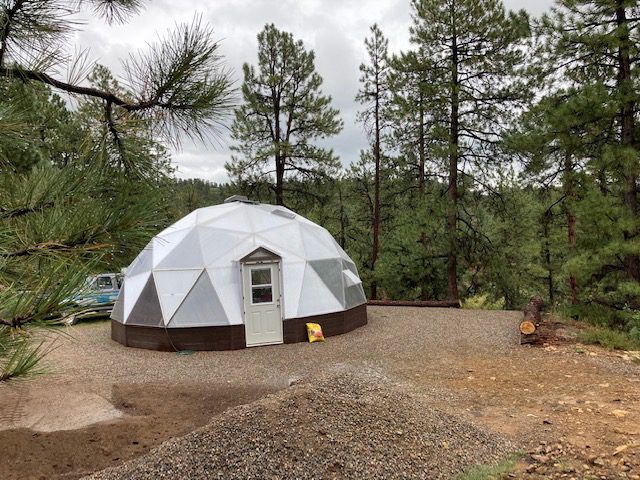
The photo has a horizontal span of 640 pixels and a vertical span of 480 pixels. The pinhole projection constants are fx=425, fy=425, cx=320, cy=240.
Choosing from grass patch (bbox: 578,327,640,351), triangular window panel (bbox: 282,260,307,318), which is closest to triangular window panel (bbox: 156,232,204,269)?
triangular window panel (bbox: 282,260,307,318)

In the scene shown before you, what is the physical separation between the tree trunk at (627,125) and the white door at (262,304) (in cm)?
786

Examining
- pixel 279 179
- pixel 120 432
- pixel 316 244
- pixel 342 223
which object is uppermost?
pixel 279 179

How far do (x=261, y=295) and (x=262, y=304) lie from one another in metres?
0.22

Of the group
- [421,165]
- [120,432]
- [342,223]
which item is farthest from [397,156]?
[120,432]

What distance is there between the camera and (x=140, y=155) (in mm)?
2816

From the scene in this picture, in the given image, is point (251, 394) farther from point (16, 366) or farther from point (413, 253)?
point (413, 253)

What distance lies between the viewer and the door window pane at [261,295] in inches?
388

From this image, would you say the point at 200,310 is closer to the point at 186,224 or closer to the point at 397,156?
the point at 186,224

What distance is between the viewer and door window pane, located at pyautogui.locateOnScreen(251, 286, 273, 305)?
9855 mm

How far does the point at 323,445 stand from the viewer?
12.8ft

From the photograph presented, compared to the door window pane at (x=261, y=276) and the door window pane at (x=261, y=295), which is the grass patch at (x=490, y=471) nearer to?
the door window pane at (x=261, y=295)

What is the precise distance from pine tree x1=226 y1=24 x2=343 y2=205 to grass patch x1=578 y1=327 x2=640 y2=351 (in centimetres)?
1136

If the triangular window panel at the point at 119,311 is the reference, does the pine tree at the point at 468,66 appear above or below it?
above

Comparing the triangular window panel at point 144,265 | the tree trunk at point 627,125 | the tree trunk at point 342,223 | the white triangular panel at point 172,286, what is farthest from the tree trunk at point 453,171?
the triangular window panel at point 144,265
